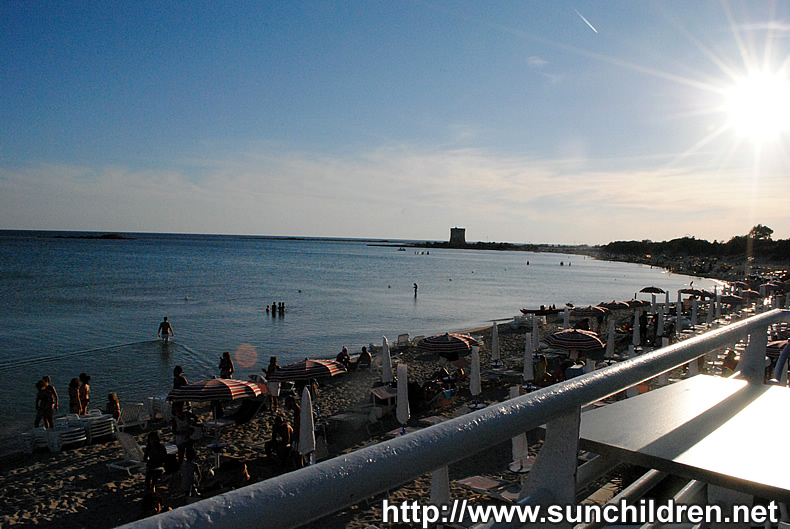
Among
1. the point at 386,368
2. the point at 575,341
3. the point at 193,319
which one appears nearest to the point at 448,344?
the point at 386,368

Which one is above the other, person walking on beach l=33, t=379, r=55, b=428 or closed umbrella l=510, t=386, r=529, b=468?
closed umbrella l=510, t=386, r=529, b=468

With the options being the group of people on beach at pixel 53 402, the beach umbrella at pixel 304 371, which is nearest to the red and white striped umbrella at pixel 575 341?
the beach umbrella at pixel 304 371

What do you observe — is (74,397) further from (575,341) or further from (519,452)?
(575,341)

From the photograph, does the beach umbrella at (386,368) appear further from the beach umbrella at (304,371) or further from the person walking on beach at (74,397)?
the person walking on beach at (74,397)

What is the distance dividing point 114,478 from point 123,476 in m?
0.15

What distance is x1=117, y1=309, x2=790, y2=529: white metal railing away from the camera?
1.91ft

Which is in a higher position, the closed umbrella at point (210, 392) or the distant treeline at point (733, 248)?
the distant treeline at point (733, 248)

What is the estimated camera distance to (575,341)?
552 inches

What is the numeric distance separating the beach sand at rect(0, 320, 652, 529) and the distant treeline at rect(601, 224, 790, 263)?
100953 mm

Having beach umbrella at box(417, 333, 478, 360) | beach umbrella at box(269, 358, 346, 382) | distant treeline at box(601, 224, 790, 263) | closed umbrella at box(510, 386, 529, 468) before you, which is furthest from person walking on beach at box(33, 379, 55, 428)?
distant treeline at box(601, 224, 790, 263)

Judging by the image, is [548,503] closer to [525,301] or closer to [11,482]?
[11,482]

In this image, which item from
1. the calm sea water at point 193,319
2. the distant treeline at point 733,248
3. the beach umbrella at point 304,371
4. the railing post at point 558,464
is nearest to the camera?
the railing post at point 558,464

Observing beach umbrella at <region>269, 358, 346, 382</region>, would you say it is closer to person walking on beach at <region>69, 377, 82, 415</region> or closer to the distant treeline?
person walking on beach at <region>69, 377, 82, 415</region>

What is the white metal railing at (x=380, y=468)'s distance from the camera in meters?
0.58
